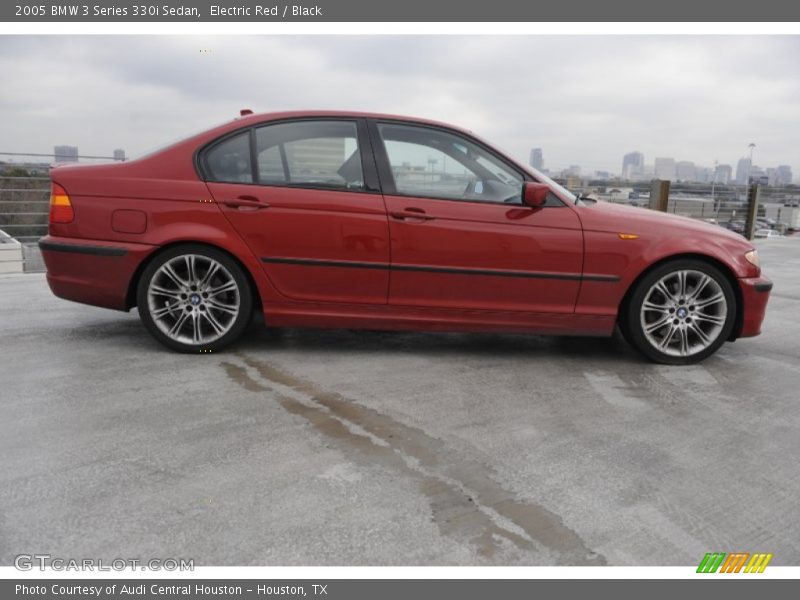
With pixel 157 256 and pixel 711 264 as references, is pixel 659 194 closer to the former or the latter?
pixel 711 264

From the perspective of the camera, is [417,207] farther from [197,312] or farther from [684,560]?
[684,560]

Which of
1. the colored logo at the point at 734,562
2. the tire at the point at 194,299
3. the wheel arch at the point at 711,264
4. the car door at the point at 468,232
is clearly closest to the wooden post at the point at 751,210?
the wheel arch at the point at 711,264

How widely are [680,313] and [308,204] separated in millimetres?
2544

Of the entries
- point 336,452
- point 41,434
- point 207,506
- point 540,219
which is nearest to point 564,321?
point 540,219

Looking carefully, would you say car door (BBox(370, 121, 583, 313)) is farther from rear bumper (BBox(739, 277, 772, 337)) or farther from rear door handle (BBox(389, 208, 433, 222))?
rear bumper (BBox(739, 277, 772, 337))

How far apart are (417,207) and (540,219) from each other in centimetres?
79

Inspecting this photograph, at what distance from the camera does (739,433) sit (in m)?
3.33

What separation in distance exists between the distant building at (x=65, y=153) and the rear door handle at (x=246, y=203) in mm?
5353

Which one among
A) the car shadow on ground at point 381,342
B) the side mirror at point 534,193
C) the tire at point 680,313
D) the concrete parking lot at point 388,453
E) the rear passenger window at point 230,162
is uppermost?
the rear passenger window at point 230,162

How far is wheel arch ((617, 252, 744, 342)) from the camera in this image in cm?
439

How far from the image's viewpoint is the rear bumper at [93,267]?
13.8 feet

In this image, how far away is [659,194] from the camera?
12.6m

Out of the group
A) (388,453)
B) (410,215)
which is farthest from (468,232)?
(388,453)

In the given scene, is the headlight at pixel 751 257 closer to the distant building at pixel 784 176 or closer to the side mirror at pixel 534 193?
the side mirror at pixel 534 193
